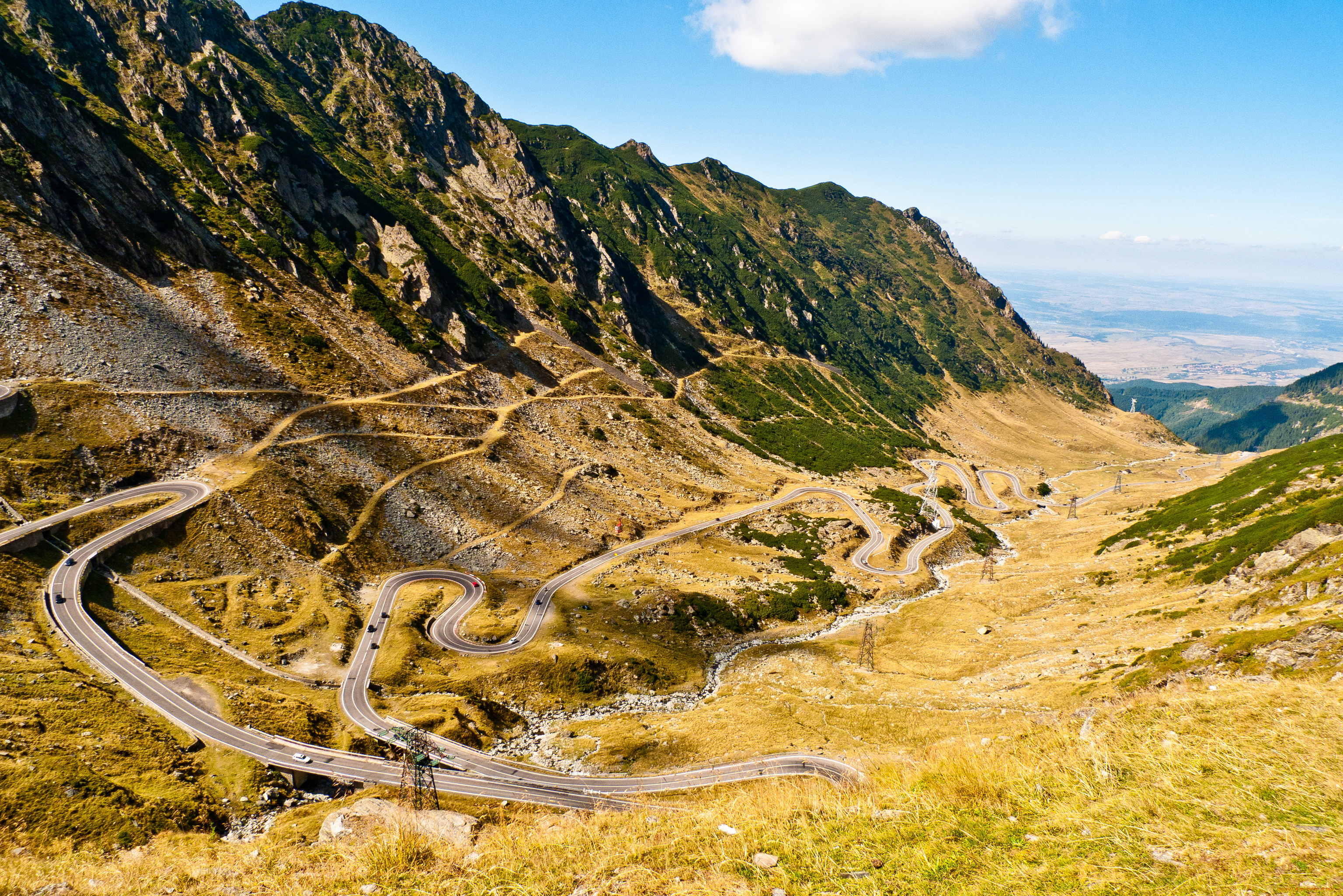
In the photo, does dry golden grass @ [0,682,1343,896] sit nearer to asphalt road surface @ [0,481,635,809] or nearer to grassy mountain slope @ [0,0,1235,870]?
asphalt road surface @ [0,481,635,809]

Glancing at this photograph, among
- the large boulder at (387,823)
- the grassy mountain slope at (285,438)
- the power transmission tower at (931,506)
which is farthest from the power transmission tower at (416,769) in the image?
the power transmission tower at (931,506)

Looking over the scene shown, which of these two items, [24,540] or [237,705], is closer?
[237,705]

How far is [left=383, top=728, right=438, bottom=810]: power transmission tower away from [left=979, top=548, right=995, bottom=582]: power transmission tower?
92.3 m

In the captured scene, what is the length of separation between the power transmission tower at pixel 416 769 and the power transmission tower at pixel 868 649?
52.7m

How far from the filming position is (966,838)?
573 inches

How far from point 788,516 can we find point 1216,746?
110879 mm

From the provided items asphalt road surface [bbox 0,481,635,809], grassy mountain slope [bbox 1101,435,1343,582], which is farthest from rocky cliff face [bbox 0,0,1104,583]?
grassy mountain slope [bbox 1101,435,1343,582]

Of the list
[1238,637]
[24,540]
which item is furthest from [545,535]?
[1238,637]

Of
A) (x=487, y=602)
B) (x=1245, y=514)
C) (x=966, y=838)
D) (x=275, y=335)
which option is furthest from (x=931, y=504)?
(x=275, y=335)

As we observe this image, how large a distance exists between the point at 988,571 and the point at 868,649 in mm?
43017

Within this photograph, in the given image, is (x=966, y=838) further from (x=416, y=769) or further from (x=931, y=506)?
(x=931, y=506)

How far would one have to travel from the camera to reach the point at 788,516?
128375 millimetres

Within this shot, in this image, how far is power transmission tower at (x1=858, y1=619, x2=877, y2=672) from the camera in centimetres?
7700

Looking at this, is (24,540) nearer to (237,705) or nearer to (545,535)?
(237,705)
